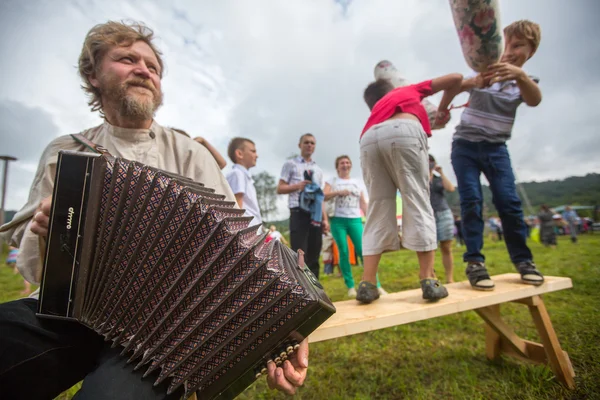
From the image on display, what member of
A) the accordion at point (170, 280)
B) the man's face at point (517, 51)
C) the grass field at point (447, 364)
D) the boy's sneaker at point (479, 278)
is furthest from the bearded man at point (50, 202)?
the man's face at point (517, 51)

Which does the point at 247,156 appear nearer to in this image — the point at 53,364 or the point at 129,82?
the point at 129,82

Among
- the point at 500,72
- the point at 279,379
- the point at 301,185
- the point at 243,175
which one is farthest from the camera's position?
the point at 301,185

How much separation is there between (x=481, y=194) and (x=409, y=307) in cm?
138

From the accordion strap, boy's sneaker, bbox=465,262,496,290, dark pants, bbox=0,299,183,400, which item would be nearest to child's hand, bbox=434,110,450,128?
boy's sneaker, bbox=465,262,496,290

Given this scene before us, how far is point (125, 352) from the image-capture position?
3.24 ft

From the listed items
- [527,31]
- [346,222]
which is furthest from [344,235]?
[527,31]

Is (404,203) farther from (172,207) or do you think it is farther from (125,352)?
(125,352)

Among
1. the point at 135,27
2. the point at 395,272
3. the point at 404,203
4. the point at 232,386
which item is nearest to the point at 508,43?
the point at 404,203

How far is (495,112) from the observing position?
2.36 metres

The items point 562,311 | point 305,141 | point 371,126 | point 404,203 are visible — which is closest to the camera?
point 404,203

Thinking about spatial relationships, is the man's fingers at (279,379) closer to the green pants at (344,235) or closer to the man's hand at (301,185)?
the man's hand at (301,185)

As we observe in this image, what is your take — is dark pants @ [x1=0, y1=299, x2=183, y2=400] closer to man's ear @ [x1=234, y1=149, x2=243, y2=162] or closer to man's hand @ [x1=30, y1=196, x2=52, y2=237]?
man's hand @ [x1=30, y1=196, x2=52, y2=237]

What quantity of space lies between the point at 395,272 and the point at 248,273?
5681mm

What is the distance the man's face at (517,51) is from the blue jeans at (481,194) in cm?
64
